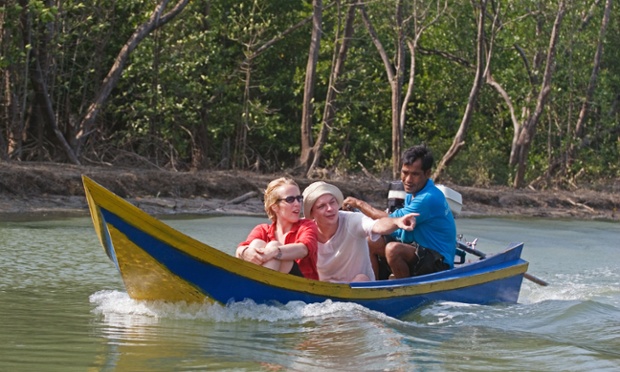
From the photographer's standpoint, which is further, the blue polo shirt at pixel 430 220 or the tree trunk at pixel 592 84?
the tree trunk at pixel 592 84

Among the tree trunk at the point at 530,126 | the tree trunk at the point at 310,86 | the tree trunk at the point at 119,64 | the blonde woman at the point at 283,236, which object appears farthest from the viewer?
the tree trunk at the point at 530,126

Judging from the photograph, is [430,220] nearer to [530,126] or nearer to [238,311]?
[238,311]

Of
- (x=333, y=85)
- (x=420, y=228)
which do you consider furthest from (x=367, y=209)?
(x=333, y=85)

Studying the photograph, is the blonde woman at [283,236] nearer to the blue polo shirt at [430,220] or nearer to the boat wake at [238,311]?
the boat wake at [238,311]

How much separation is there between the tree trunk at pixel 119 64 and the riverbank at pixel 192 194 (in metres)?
0.93

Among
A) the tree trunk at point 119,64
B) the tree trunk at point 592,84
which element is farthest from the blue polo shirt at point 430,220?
the tree trunk at point 592,84

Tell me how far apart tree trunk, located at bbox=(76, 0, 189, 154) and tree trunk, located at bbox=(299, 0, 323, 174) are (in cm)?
295

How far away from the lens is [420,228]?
28.5 ft

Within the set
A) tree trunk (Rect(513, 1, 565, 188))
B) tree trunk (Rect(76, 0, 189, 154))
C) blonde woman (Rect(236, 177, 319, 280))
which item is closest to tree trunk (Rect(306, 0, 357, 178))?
tree trunk (Rect(76, 0, 189, 154))

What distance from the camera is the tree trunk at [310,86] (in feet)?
72.0

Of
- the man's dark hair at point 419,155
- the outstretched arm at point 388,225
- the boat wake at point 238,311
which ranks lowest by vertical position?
the boat wake at point 238,311

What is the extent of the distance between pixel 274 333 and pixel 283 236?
0.65 metres

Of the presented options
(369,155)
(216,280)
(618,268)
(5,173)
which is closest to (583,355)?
(216,280)

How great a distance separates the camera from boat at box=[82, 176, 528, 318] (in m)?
7.16
